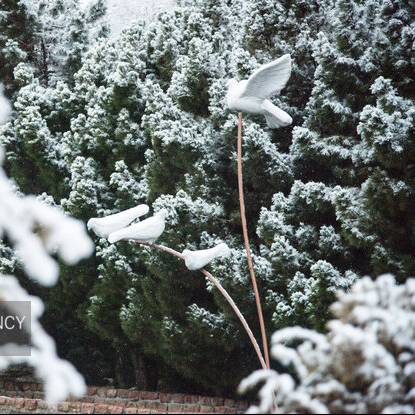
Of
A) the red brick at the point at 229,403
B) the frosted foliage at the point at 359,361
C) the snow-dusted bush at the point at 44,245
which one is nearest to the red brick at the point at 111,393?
the red brick at the point at 229,403

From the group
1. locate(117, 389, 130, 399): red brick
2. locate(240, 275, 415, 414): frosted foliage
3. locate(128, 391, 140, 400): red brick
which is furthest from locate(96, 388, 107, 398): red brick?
locate(240, 275, 415, 414): frosted foliage

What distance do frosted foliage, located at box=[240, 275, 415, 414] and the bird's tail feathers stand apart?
251 cm

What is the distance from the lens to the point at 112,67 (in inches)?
316

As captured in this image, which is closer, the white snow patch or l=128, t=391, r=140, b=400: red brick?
l=128, t=391, r=140, b=400: red brick

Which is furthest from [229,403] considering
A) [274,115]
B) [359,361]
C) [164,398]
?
[359,361]

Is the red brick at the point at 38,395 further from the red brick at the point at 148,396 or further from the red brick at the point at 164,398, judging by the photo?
the red brick at the point at 164,398

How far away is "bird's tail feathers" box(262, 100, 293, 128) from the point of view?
4.52 metres

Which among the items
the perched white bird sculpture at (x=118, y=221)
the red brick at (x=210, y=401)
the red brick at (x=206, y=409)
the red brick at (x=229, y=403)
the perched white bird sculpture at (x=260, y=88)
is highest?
the perched white bird sculpture at (x=260, y=88)

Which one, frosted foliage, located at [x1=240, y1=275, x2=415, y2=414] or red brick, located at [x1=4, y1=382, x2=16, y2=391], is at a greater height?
red brick, located at [x1=4, y1=382, x2=16, y2=391]

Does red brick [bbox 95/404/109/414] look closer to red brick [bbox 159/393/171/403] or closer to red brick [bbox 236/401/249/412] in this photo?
red brick [bbox 236/401/249/412]

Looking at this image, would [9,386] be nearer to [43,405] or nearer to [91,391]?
[91,391]

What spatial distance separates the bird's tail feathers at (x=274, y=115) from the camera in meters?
4.52

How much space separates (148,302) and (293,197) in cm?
180

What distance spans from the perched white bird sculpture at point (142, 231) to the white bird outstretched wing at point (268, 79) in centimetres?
89
